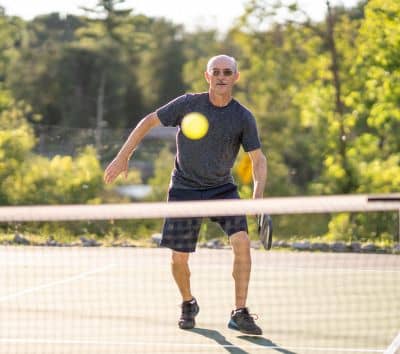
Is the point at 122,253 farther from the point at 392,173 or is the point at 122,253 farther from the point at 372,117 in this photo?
the point at 372,117

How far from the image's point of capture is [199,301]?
936 cm

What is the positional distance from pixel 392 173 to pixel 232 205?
1446 cm

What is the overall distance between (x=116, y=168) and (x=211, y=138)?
24.2 inches

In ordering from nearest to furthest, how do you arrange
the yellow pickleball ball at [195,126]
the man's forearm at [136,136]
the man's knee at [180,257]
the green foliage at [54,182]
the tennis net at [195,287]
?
1. the tennis net at [195,287]
2. the man's forearm at [136,136]
3. the yellow pickleball ball at [195,126]
4. the man's knee at [180,257]
5. the green foliage at [54,182]

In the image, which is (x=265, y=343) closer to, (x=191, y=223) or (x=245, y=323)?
(x=245, y=323)

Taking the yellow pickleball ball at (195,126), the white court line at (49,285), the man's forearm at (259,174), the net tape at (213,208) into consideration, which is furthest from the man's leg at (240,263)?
the white court line at (49,285)

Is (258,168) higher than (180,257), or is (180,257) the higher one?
(258,168)

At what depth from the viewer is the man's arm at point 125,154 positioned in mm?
6883

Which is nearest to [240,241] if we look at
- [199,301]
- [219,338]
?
[219,338]

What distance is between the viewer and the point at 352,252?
1539 centimetres

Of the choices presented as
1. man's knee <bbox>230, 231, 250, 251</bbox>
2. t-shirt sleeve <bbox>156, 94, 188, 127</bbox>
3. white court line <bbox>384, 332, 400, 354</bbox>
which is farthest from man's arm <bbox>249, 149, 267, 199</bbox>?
white court line <bbox>384, 332, 400, 354</bbox>

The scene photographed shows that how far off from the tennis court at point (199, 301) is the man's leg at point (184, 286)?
75 millimetres

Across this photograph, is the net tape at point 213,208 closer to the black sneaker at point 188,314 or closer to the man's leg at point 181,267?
the man's leg at point 181,267

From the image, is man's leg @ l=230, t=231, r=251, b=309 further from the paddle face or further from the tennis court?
the paddle face
